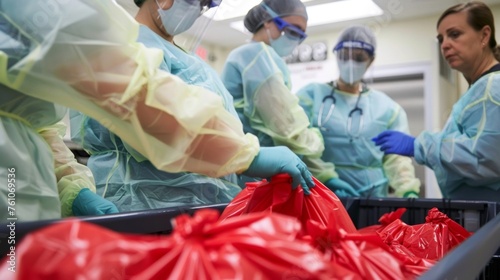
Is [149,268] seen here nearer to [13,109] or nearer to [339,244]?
[339,244]

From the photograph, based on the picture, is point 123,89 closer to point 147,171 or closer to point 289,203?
point 289,203

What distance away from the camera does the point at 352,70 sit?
2111mm

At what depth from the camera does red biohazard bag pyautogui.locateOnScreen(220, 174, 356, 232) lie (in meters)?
0.76

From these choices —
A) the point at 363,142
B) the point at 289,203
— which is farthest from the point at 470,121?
the point at 289,203

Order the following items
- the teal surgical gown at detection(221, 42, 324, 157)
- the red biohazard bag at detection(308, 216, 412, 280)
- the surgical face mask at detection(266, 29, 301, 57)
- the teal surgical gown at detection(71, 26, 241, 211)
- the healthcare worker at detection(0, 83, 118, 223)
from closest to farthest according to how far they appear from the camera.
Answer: the red biohazard bag at detection(308, 216, 412, 280) < the healthcare worker at detection(0, 83, 118, 223) < the teal surgical gown at detection(71, 26, 241, 211) < the teal surgical gown at detection(221, 42, 324, 157) < the surgical face mask at detection(266, 29, 301, 57)

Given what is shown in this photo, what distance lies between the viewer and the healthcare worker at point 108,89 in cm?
57

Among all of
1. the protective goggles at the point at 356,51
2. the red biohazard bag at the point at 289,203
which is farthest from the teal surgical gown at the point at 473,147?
the red biohazard bag at the point at 289,203

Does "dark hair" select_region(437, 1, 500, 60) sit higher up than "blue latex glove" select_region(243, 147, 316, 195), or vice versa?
"dark hair" select_region(437, 1, 500, 60)

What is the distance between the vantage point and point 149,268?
37cm

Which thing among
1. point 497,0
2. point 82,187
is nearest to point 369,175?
point 497,0

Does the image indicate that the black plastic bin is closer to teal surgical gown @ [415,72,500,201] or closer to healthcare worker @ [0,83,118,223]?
healthcare worker @ [0,83,118,223]

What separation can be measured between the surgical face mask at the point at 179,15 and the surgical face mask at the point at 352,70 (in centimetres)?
126

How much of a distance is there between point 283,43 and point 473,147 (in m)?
0.79

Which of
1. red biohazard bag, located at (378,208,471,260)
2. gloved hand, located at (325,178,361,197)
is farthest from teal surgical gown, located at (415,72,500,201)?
red biohazard bag, located at (378,208,471,260)
